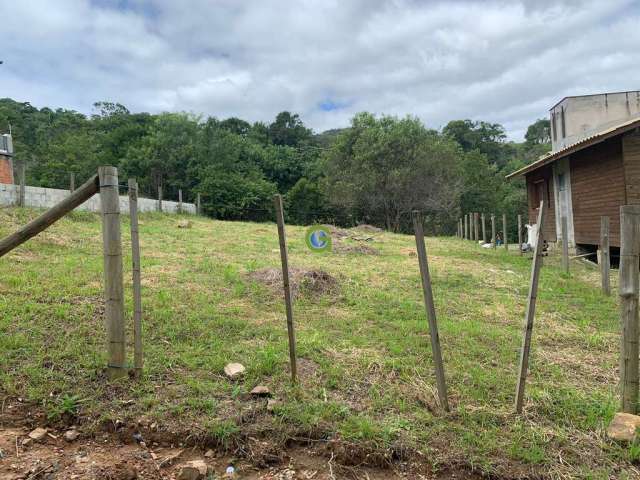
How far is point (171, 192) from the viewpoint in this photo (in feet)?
87.8

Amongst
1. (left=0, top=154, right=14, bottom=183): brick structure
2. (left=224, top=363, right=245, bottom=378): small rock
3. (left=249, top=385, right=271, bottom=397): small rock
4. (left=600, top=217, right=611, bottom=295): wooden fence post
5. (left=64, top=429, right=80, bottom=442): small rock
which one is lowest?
(left=64, top=429, right=80, bottom=442): small rock

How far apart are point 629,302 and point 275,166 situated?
30.1 m

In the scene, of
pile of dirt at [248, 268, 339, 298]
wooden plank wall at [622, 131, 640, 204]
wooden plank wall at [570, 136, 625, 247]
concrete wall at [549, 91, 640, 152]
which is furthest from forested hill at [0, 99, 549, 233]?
pile of dirt at [248, 268, 339, 298]

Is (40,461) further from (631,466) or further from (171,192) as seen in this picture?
(171,192)

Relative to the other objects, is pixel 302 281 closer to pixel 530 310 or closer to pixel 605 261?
pixel 530 310

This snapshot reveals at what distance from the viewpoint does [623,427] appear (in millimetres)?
2355

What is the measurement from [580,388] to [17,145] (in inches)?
1216

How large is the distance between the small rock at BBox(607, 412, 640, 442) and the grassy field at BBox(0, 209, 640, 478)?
6cm

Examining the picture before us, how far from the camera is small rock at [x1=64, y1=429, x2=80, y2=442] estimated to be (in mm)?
2379

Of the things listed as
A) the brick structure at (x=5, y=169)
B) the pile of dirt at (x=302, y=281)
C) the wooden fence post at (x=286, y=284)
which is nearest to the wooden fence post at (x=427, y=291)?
the wooden fence post at (x=286, y=284)

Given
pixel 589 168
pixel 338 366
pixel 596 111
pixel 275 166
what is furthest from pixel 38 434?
pixel 275 166

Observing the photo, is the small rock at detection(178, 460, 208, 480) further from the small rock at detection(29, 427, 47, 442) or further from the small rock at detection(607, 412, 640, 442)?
the small rock at detection(607, 412, 640, 442)

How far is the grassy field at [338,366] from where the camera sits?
2355mm

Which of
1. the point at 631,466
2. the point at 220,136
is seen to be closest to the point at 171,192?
the point at 220,136
